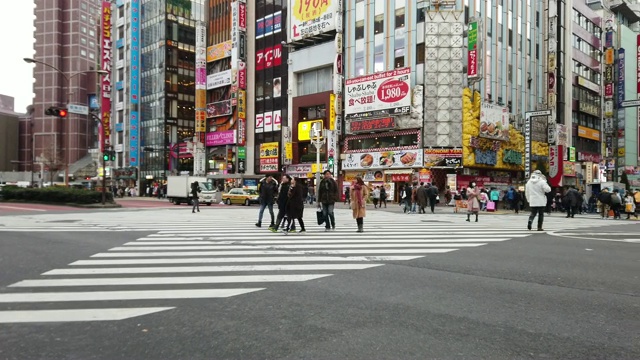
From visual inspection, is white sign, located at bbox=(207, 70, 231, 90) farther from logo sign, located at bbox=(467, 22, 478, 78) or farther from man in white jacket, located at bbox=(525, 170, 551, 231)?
man in white jacket, located at bbox=(525, 170, 551, 231)

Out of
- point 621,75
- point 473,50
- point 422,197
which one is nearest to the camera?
point 422,197

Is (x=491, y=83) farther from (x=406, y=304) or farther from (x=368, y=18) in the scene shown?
(x=406, y=304)

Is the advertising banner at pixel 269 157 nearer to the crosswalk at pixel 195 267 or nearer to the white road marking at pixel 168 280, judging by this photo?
the crosswalk at pixel 195 267

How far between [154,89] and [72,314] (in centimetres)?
6892

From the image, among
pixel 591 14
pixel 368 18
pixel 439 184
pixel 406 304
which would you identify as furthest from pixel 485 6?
pixel 406 304

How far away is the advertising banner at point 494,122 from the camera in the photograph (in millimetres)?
37250

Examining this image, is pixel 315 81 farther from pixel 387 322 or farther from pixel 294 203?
pixel 387 322

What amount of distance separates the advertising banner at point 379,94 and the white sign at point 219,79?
769 inches

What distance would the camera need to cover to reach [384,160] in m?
39.1

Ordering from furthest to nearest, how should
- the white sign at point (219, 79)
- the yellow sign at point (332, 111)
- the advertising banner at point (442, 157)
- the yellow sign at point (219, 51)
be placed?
the yellow sign at point (219, 51) → the white sign at point (219, 79) → the yellow sign at point (332, 111) → the advertising banner at point (442, 157)

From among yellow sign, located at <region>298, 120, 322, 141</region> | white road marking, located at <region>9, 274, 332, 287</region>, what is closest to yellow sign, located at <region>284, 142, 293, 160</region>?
yellow sign, located at <region>298, 120, 322, 141</region>

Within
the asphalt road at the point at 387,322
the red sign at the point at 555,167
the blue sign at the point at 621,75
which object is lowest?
the asphalt road at the point at 387,322

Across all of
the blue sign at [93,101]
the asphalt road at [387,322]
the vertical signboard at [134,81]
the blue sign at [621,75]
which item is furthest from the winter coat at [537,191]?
the blue sign at [93,101]

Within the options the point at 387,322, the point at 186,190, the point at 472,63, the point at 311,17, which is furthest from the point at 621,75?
the point at 387,322
